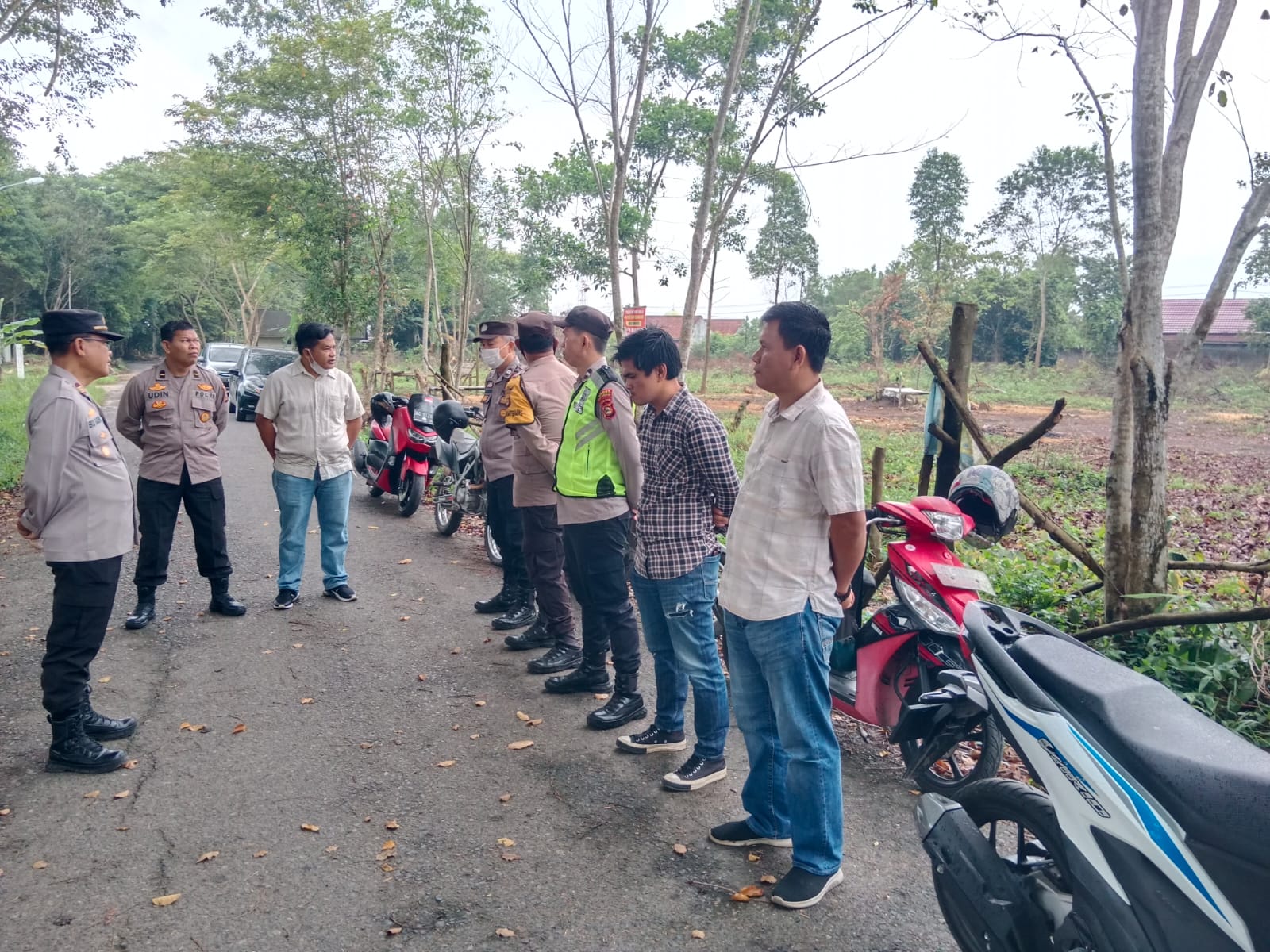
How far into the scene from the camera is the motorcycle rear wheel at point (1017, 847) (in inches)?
86.0

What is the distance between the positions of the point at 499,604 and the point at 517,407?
1.65 m

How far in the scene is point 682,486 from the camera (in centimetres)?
350

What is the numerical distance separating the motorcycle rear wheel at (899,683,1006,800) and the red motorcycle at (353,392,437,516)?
5.55 meters

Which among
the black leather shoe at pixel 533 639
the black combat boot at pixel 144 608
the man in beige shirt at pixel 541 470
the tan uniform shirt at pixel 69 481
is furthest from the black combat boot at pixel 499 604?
the tan uniform shirt at pixel 69 481

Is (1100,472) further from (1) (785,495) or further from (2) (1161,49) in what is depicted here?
(1) (785,495)

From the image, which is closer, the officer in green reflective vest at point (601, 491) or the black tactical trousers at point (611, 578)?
the officer in green reflective vest at point (601, 491)

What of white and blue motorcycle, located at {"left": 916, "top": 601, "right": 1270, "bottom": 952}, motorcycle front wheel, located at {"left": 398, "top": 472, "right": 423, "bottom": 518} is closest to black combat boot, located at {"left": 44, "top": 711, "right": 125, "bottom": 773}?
white and blue motorcycle, located at {"left": 916, "top": 601, "right": 1270, "bottom": 952}

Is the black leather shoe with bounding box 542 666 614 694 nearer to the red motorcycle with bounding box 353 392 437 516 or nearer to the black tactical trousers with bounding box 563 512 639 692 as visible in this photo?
the black tactical trousers with bounding box 563 512 639 692

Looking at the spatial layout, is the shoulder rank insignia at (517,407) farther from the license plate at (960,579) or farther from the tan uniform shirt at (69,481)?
the license plate at (960,579)

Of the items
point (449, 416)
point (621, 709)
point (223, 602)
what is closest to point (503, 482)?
point (621, 709)

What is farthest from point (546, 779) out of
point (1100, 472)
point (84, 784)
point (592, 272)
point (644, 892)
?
point (592, 272)

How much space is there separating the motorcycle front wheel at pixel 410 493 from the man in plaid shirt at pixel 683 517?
5524 mm

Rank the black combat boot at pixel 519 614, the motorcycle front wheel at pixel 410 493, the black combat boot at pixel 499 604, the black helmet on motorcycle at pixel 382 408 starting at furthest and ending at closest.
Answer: the black helmet on motorcycle at pixel 382 408, the motorcycle front wheel at pixel 410 493, the black combat boot at pixel 499 604, the black combat boot at pixel 519 614

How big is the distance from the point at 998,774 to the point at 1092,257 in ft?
115
